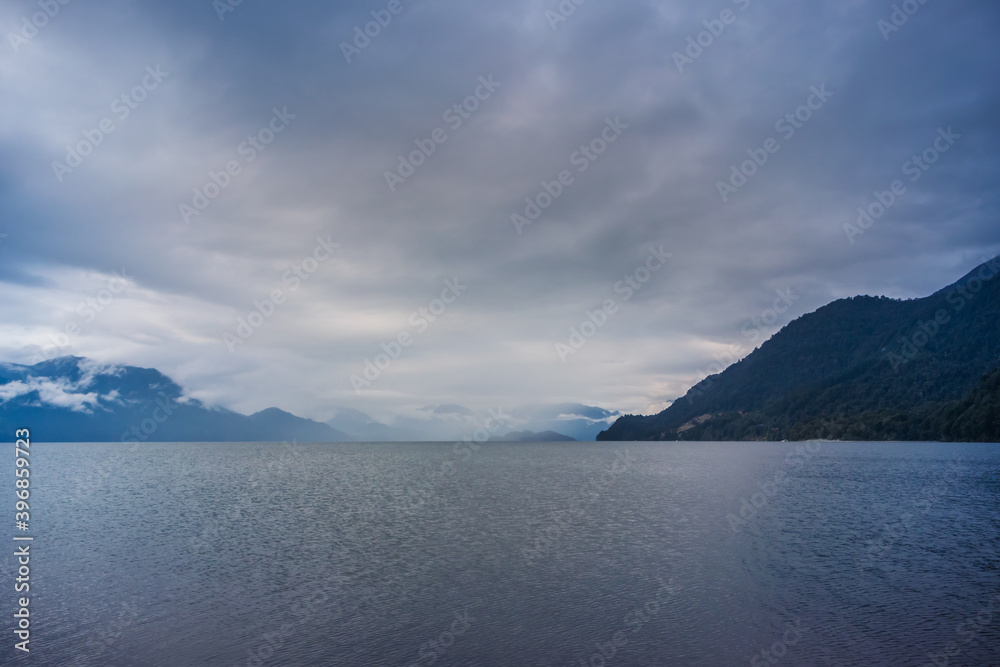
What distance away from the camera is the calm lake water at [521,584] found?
2850 centimetres

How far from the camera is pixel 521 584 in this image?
39.4 meters

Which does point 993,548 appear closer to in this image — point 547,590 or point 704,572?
point 704,572

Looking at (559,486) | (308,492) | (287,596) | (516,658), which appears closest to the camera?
(516,658)

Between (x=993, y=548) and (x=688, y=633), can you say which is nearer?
(x=688, y=633)

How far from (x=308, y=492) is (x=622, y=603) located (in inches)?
3287

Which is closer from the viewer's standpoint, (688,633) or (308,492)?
(688,633)

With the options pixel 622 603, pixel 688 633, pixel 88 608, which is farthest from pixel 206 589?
pixel 688 633

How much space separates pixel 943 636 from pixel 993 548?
2878 centimetres

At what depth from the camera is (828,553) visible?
4884 centimetres

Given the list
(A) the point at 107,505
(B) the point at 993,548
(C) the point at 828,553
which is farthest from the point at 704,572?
(A) the point at 107,505

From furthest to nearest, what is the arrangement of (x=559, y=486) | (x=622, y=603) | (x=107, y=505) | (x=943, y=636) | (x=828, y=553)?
(x=559, y=486) < (x=107, y=505) < (x=828, y=553) < (x=622, y=603) < (x=943, y=636)

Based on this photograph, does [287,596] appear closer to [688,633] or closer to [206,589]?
[206,589]

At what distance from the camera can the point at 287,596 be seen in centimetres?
3781

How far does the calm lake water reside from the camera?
1122 inches
